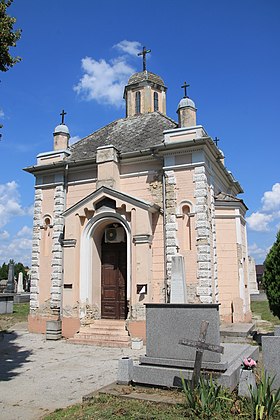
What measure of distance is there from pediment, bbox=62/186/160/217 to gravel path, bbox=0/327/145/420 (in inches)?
193

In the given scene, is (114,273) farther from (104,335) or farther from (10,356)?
(10,356)

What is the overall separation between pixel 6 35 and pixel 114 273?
30.6 ft

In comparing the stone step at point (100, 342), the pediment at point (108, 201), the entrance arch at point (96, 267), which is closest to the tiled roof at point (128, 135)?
the pediment at point (108, 201)

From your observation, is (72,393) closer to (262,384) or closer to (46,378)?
(46,378)

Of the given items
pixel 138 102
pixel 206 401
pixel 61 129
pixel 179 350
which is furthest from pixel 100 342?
pixel 138 102

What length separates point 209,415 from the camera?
529cm

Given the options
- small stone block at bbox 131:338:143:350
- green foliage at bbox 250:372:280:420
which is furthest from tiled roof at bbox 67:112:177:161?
green foliage at bbox 250:372:280:420

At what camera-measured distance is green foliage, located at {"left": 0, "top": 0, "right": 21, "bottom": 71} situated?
8.28m

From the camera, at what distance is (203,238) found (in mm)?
13055

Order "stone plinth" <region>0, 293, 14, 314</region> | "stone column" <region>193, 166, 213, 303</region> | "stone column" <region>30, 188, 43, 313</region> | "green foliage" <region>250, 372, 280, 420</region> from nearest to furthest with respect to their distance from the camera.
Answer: "green foliage" <region>250, 372, 280, 420</region> → "stone column" <region>193, 166, 213, 303</region> → "stone column" <region>30, 188, 43, 313</region> → "stone plinth" <region>0, 293, 14, 314</region>

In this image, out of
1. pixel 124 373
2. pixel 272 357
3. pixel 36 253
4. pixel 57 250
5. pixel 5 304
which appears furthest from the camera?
pixel 5 304

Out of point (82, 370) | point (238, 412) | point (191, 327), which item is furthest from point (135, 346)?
point (238, 412)

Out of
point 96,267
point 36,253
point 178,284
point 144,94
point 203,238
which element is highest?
point 144,94

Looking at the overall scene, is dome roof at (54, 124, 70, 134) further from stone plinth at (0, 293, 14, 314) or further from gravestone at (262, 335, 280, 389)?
gravestone at (262, 335, 280, 389)
